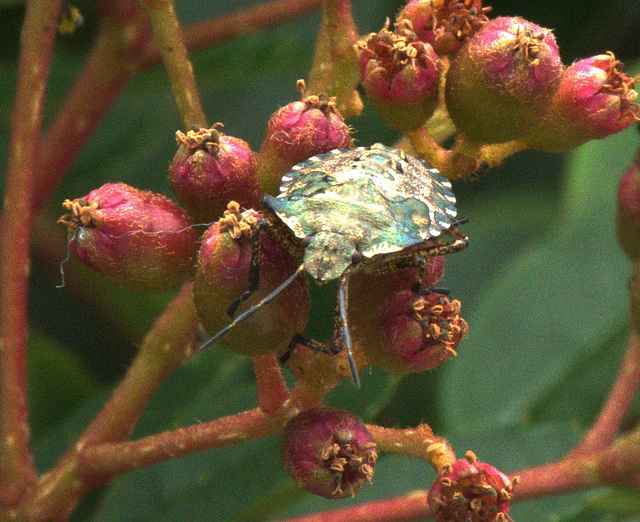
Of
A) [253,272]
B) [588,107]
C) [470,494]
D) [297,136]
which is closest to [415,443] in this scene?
[470,494]

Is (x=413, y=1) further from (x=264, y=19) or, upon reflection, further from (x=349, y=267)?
(x=264, y=19)

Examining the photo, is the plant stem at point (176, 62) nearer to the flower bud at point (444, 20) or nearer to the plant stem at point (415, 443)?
the flower bud at point (444, 20)

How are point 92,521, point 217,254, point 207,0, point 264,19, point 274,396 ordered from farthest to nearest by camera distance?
point 207,0 < point 264,19 < point 92,521 < point 274,396 < point 217,254

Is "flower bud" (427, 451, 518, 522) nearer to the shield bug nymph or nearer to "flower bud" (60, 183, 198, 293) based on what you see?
the shield bug nymph

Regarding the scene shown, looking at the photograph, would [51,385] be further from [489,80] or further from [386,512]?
[489,80]

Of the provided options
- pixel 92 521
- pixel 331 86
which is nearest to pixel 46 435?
pixel 92 521

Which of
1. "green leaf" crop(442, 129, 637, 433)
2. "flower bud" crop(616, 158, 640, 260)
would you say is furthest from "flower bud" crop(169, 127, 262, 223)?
"green leaf" crop(442, 129, 637, 433)

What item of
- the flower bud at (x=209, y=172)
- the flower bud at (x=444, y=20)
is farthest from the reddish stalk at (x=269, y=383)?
the flower bud at (x=444, y=20)
